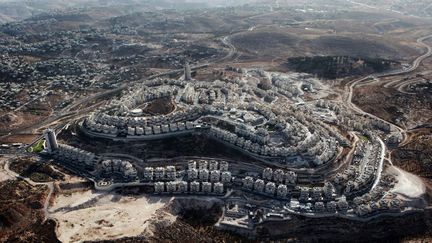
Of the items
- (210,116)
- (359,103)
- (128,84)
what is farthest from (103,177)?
(359,103)

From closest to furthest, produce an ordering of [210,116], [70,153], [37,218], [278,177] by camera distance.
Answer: [37,218]
[278,177]
[70,153]
[210,116]

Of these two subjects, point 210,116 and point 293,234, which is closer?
point 293,234

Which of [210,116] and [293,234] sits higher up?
[210,116]

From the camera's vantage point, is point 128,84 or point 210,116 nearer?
point 210,116

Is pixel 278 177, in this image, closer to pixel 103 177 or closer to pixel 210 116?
pixel 210 116

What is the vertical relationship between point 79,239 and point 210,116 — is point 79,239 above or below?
below

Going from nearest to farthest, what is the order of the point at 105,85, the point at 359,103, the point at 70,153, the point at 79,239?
the point at 79,239 → the point at 70,153 → the point at 359,103 → the point at 105,85

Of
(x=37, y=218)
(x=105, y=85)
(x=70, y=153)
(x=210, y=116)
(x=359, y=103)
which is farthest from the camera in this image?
(x=105, y=85)

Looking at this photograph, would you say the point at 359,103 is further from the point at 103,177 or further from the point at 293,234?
the point at 103,177

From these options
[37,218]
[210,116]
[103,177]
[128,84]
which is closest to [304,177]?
[210,116]
